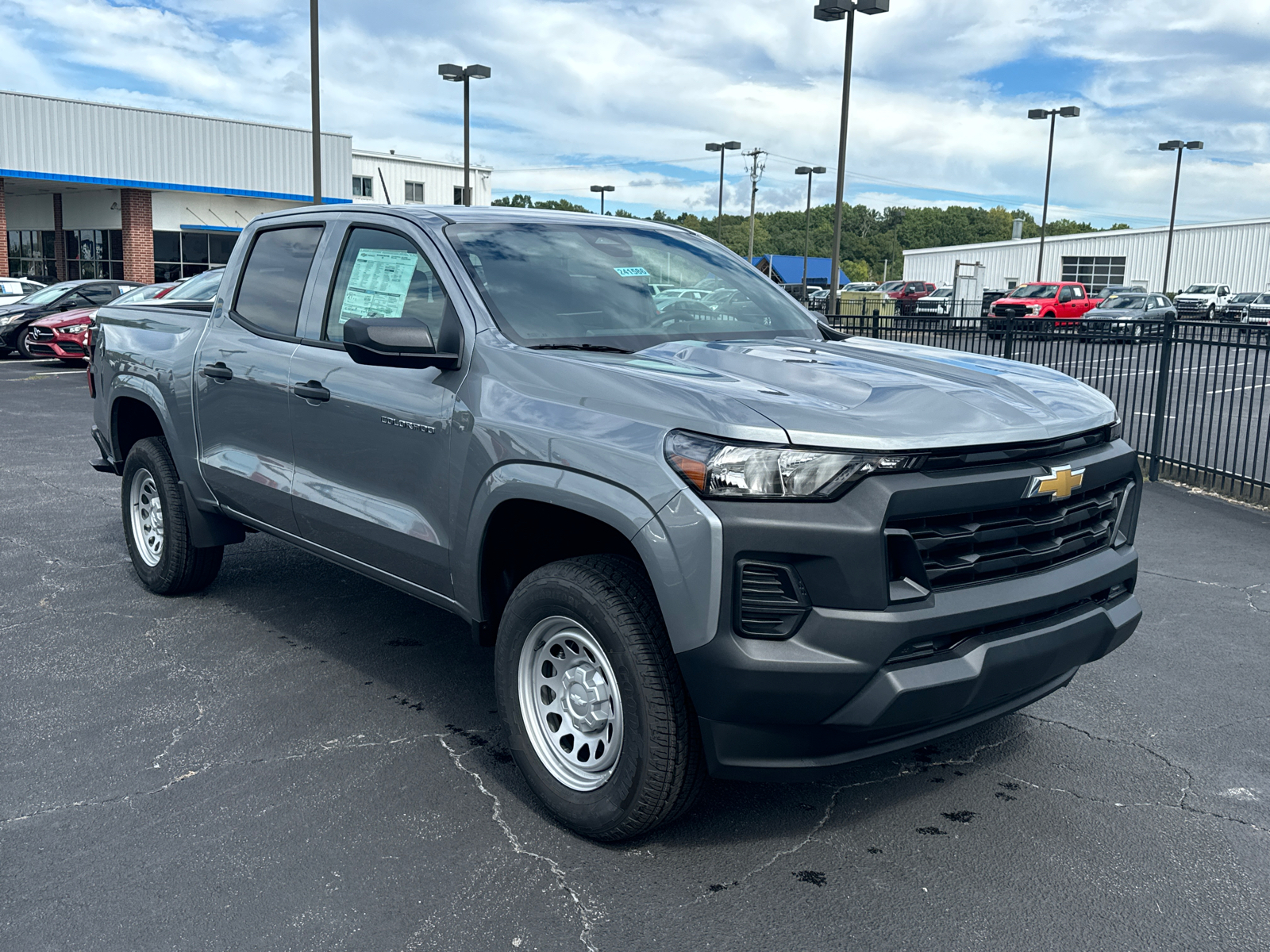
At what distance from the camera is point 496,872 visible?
10.7ft

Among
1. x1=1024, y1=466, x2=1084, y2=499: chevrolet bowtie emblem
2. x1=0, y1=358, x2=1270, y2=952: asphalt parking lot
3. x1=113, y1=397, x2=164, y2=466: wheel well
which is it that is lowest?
x1=0, y1=358, x2=1270, y2=952: asphalt parking lot

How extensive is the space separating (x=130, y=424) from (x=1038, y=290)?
39.0 m

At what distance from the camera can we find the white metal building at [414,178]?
54.2 m

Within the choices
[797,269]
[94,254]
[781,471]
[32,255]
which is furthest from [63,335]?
[797,269]

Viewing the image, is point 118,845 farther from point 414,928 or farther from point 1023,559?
point 1023,559

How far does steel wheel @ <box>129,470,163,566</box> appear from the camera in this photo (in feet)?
19.7

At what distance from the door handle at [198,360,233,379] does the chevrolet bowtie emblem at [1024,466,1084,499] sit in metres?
3.49

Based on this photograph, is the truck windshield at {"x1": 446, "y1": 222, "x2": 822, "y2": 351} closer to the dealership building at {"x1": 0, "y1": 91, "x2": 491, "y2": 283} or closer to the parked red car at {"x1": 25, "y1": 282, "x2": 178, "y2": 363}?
the parked red car at {"x1": 25, "y1": 282, "x2": 178, "y2": 363}

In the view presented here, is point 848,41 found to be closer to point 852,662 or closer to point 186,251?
point 852,662

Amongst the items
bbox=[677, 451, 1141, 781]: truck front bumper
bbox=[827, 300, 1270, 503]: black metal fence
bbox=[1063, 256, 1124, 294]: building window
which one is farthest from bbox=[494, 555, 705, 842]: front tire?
bbox=[1063, 256, 1124, 294]: building window

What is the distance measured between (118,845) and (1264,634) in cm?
521

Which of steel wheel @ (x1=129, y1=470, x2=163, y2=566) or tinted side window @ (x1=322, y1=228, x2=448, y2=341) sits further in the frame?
steel wheel @ (x1=129, y1=470, x2=163, y2=566)

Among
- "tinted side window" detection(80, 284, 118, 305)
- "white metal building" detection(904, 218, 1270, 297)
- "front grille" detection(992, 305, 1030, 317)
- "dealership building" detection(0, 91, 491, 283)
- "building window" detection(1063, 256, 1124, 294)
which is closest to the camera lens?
"tinted side window" detection(80, 284, 118, 305)

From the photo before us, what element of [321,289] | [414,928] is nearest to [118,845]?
[414,928]
